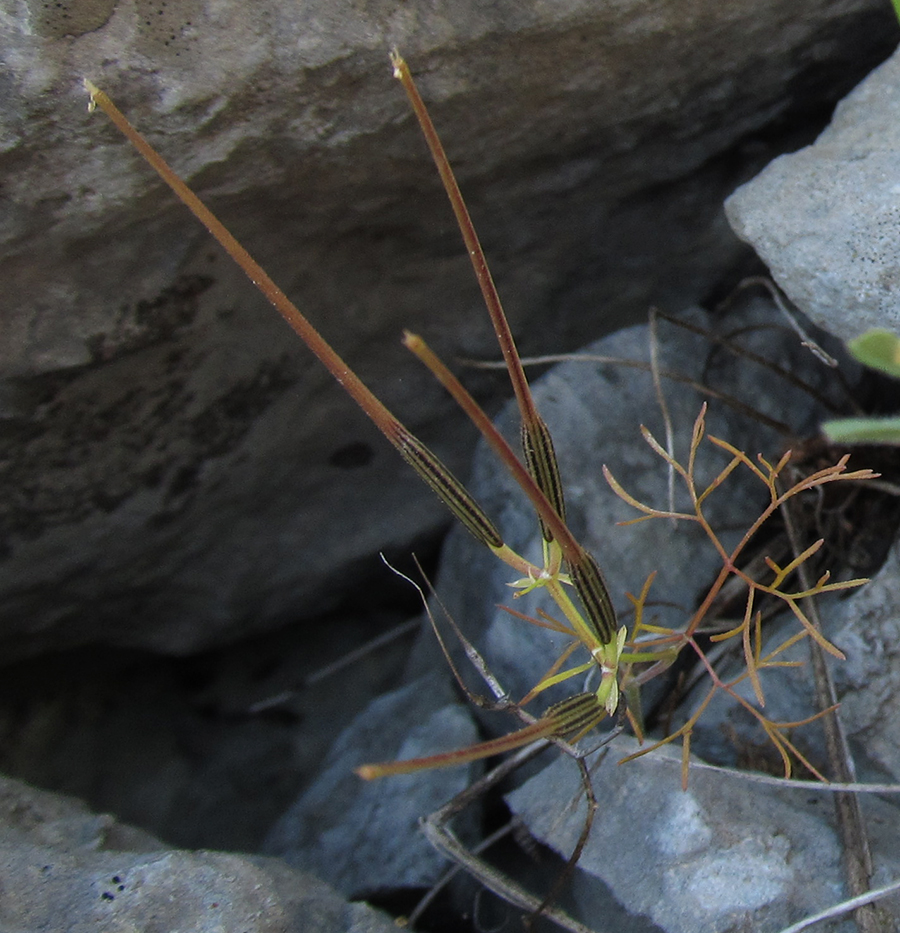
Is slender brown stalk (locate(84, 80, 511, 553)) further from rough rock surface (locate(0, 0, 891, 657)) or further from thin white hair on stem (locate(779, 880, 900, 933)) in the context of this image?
thin white hair on stem (locate(779, 880, 900, 933))

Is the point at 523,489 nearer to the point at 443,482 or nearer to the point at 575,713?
the point at 443,482

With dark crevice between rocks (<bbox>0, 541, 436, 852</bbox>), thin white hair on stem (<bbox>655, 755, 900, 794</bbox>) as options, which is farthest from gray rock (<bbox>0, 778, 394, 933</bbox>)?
dark crevice between rocks (<bbox>0, 541, 436, 852</bbox>)

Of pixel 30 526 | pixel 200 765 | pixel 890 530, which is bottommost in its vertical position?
pixel 200 765

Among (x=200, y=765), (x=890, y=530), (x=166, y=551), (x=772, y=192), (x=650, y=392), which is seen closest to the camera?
(x=772, y=192)

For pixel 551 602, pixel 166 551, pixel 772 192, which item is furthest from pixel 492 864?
pixel 772 192

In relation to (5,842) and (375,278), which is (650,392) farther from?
(5,842)

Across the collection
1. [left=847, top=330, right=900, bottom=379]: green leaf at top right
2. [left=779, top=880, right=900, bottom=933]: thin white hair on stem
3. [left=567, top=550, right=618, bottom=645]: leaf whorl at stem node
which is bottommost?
[left=779, top=880, right=900, bottom=933]: thin white hair on stem
